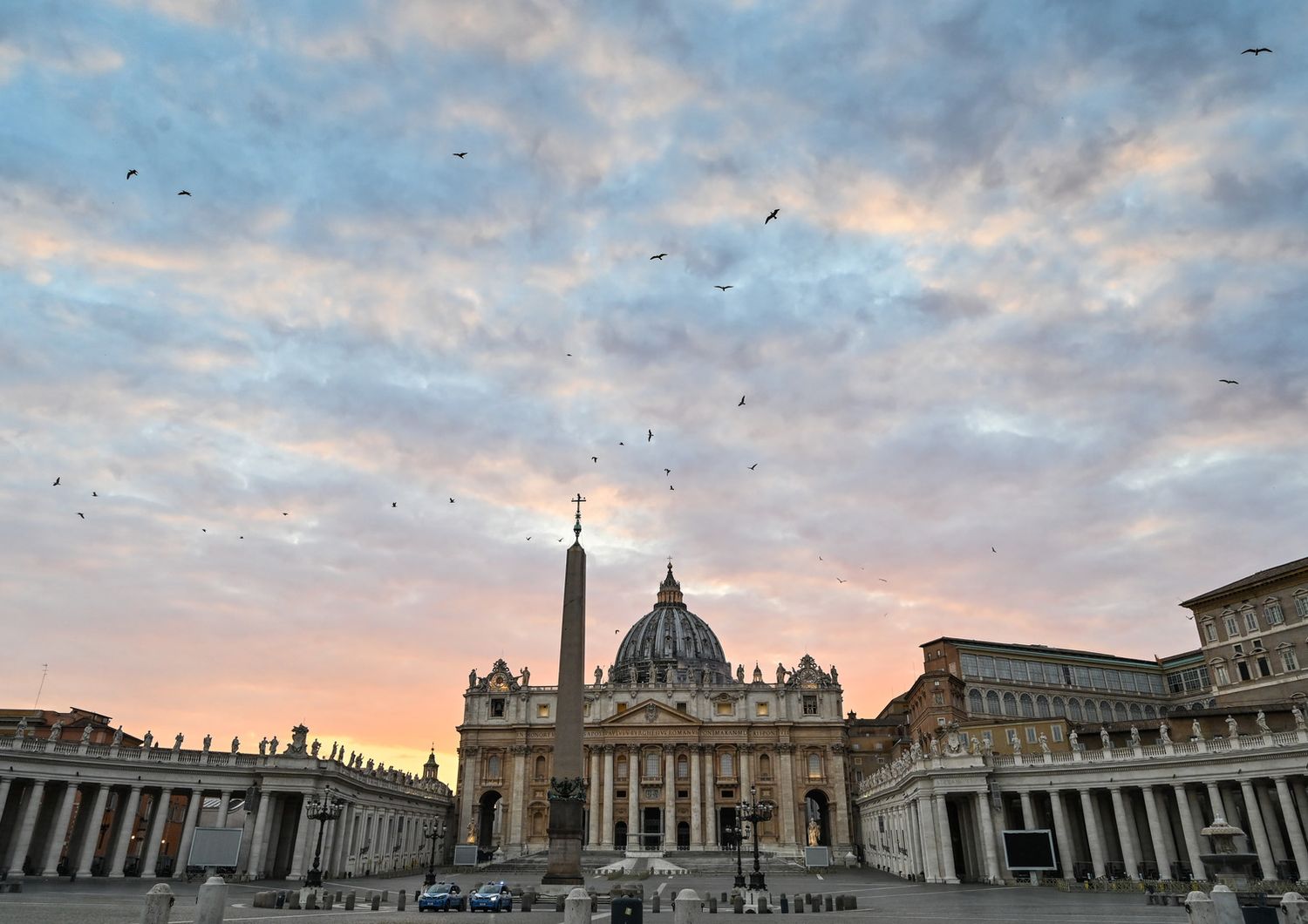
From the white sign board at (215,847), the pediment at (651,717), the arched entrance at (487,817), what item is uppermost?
the pediment at (651,717)

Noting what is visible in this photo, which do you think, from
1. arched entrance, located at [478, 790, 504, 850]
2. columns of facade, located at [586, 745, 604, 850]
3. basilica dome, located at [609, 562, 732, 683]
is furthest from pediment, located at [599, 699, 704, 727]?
basilica dome, located at [609, 562, 732, 683]

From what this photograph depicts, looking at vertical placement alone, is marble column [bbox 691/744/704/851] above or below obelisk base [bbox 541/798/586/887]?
above

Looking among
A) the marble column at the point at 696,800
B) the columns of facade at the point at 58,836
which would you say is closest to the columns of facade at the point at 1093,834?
the columns of facade at the point at 58,836

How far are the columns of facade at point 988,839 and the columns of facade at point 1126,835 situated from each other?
633 cm

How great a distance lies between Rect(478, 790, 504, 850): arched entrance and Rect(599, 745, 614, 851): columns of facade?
12258mm

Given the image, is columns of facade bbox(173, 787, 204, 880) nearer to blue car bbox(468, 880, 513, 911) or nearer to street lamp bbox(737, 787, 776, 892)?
blue car bbox(468, 880, 513, 911)

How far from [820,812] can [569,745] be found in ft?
251

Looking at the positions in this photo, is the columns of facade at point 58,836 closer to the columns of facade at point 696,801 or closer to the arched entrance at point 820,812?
the columns of facade at point 696,801

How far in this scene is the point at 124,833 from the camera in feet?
154

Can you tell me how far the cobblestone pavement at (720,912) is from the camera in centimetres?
2473

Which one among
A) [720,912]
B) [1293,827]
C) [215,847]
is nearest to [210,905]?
[720,912]

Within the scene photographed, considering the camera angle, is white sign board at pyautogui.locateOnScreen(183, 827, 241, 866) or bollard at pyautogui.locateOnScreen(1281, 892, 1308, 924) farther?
white sign board at pyautogui.locateOnScreen(183, 827, 241, 866)

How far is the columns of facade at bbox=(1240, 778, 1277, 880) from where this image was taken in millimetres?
39406

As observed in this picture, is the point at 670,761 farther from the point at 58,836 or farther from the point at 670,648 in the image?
the point at 58,836
